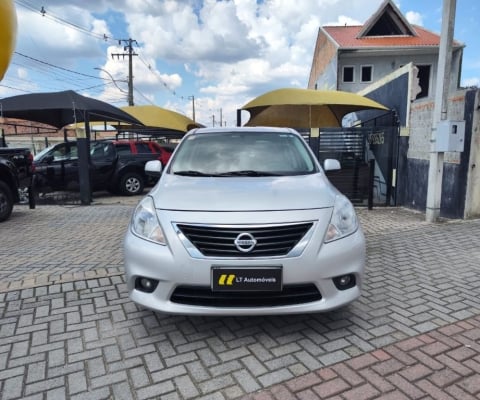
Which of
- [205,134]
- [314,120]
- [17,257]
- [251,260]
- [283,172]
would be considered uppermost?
[314,120]

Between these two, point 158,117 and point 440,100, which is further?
point 158,117

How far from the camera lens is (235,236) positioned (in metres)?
2.51

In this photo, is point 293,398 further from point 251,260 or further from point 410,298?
point 410,298

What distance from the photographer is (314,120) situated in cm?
1270

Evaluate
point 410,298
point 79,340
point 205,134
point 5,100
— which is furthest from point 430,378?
point 5,100

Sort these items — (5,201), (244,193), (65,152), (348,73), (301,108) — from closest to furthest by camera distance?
(244,193)
(5,201)
(65,152)
(301,108)
(348,73)

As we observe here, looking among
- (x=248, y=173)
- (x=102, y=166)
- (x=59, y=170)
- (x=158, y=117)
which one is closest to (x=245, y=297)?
(x=248, y=173)

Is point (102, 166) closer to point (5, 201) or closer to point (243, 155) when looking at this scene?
point (5, 201)

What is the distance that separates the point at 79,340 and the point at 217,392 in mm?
1212

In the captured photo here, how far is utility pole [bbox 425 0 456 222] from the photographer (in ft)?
20.4

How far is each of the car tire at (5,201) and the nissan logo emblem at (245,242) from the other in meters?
6.23

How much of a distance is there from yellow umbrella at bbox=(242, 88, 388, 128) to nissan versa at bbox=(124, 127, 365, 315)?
714 centimetres

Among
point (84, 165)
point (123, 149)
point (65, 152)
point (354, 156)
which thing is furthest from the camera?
point (123, 149)

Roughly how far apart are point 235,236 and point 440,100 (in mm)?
5517
